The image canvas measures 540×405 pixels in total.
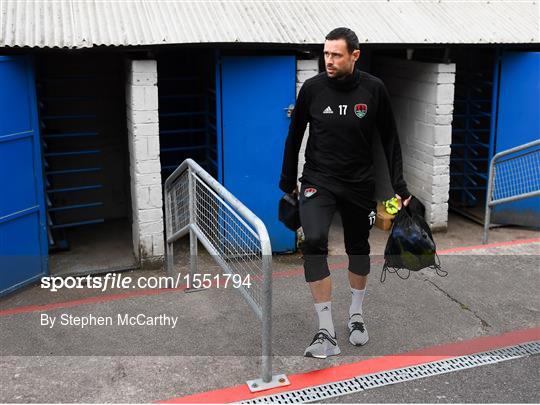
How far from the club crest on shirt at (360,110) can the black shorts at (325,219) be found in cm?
49

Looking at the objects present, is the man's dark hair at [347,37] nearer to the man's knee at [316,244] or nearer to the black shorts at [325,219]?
the black shorts at [325,219]

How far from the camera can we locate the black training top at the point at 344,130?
4285mm

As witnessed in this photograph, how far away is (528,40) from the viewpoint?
25.2ft

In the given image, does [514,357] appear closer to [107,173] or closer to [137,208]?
[137,208]

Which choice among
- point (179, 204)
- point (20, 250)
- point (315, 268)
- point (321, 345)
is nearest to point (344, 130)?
point (315, 268)

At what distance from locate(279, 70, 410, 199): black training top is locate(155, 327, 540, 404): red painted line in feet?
3.68

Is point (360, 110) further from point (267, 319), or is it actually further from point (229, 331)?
point (229, 331)

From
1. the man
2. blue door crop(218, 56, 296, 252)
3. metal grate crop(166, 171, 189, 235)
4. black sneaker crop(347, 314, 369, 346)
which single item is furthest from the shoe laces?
blue door crop(218, 56, 296, 252)

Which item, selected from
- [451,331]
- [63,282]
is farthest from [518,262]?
[63,282]

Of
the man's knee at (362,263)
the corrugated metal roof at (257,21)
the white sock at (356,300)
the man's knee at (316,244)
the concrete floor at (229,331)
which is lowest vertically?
the concrete floor at (229,331)

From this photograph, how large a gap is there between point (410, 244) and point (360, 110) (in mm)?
1043

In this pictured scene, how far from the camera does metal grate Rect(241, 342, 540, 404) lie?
3.94 metres

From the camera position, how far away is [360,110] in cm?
428

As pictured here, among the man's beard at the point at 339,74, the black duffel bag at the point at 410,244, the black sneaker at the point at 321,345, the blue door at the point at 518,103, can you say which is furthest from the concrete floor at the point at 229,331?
the blue door at the point at 518,103
